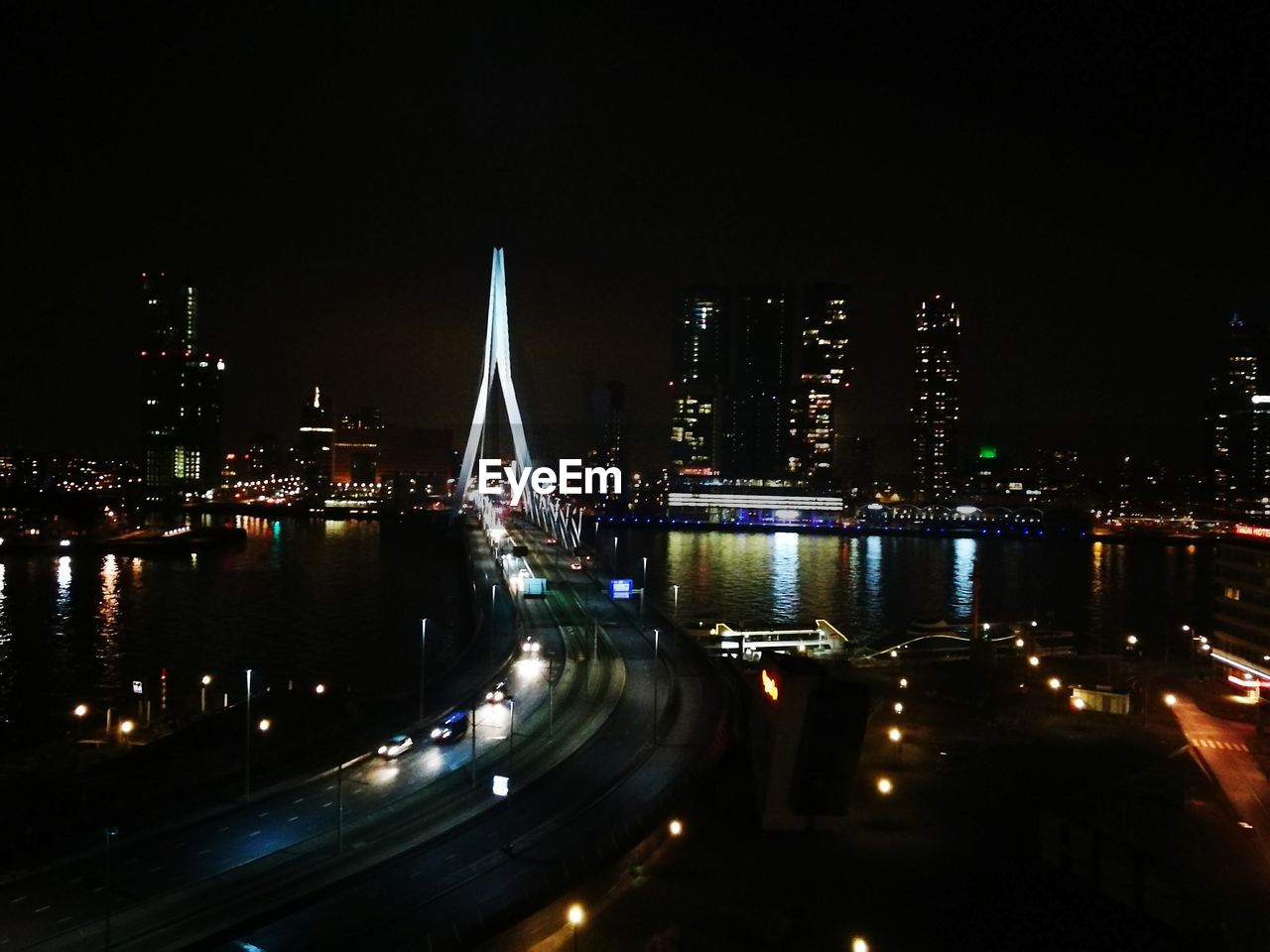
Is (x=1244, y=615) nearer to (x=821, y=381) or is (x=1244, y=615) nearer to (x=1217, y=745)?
(x=1217, y=745)

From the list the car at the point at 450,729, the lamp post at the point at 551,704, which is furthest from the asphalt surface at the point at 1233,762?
the car at the point at 450,729

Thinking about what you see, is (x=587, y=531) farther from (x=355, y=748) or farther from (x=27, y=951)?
(x=27, y=951)

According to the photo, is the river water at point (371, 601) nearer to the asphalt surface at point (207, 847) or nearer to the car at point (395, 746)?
the car at point (395, 746)

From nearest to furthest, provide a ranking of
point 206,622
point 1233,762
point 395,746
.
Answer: point 395,746
point 1233,762
point 206,622

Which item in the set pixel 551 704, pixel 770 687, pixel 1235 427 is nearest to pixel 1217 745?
pixel 770 687

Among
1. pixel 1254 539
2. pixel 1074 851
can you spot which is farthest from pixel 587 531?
pixel 1074 851
